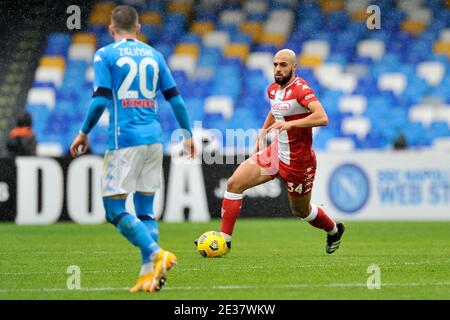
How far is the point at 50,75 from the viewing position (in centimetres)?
2155

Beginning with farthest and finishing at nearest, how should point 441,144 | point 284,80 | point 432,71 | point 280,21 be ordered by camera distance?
point 280,21, point 432,71, point 441,144, point 284,80

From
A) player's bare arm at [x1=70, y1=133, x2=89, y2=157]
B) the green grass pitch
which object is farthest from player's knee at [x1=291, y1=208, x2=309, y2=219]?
player's bare arm at [x1=70, y1=133, x2=89, y2=157]

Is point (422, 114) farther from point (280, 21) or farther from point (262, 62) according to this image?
point (280, 21)

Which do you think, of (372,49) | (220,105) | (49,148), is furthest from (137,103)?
(372,49)

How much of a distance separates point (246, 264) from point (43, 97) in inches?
509

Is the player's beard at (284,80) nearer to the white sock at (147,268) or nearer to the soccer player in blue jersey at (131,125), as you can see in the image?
the soccer player in blue jersey at (131,125)

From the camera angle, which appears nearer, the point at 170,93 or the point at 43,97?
the point at 170,93

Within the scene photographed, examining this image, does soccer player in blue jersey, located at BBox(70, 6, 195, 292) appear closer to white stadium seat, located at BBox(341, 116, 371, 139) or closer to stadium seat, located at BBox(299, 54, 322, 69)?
white stadium seat, located at BBox(341, 116, 371, 139)

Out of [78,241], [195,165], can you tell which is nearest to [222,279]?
[78,241]

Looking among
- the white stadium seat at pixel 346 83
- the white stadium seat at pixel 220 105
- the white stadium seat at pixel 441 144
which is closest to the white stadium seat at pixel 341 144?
the white stadium seat at pixel 346 83

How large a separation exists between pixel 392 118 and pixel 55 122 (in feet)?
23.7

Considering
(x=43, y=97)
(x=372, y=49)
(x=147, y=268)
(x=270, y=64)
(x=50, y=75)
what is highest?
(x=372, y=49)

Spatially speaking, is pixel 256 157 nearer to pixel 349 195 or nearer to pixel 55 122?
pixel 349 195

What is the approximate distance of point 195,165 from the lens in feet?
52.3
